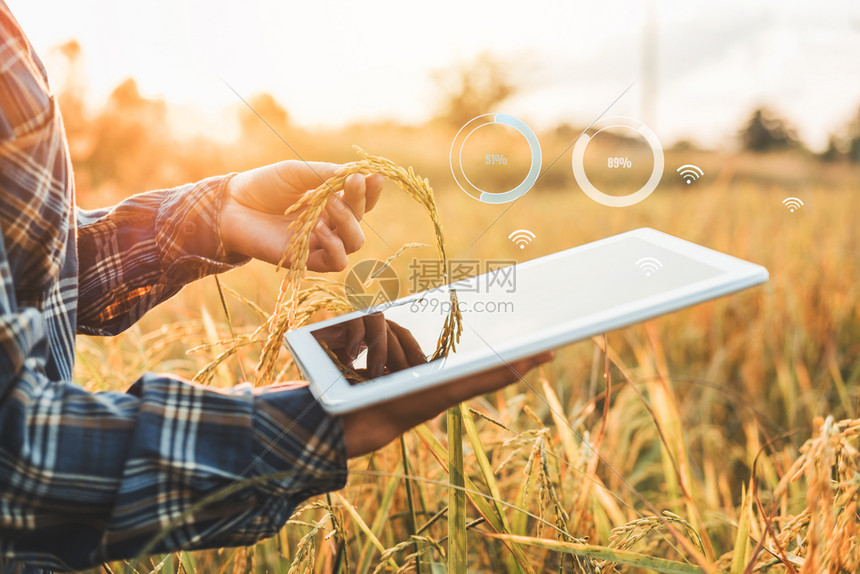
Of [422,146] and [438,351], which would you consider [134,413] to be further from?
[422,146]

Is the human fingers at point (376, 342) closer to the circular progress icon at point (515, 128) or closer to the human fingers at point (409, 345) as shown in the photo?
the human fingers at point (409, 345)

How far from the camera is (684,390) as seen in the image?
1825 millimetres

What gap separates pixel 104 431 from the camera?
1.62ft

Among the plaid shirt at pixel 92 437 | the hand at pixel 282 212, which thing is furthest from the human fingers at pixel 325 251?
the plaid shirt at pixel 92 437

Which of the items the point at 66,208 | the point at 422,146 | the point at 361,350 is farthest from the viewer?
the point at 422,146

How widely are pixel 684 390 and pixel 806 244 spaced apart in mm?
1048

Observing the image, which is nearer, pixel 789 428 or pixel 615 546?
pixel 615 546

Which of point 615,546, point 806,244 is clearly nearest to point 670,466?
point 615,546

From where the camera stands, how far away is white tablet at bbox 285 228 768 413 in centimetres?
62

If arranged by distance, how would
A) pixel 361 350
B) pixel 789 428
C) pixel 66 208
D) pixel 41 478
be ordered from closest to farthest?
pixel 41 478 → pixel 66 208 → pixel 361 350 → pixel 789 428

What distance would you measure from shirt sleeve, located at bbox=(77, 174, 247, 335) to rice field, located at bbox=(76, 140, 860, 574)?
8 cm

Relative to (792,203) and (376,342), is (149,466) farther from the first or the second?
(792,203)

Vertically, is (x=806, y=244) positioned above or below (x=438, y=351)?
below

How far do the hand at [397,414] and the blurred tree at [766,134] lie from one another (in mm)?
4606
